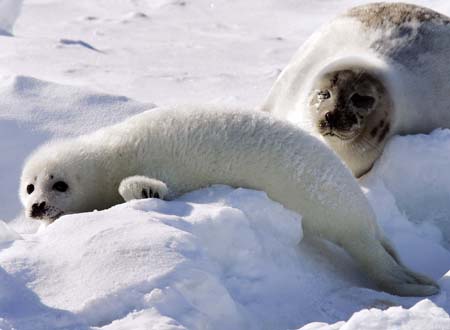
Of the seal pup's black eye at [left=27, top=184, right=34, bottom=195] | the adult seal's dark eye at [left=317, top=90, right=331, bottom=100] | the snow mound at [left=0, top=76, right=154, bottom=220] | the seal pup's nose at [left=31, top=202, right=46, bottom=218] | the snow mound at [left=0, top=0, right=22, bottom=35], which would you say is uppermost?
the adult seal's dark eye at [left=317, top=90, right=331, bottom=100]

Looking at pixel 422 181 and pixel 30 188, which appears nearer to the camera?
pixel 30 188

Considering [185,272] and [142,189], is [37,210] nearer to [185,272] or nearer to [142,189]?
[142,189]

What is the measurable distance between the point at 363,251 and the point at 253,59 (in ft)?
15.0

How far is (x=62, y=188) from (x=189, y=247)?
893 millimetres

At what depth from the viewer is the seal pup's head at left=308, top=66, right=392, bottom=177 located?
4.13 metres

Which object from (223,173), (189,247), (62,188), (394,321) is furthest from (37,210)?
(394,321)

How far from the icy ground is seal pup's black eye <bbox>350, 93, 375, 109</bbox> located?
257 millimetres

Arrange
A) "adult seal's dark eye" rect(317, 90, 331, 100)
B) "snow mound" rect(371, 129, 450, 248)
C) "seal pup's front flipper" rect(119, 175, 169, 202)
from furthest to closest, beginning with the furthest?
"adult seal's dark eye" rect(317, 90, 331, 100)
"snow mound" rect(371, 129, 450, 248)
"seal pup's front flipper" rect(119, 175, 169, 202)

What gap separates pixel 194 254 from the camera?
90.5 inches

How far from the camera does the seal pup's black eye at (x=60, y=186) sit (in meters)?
3.07

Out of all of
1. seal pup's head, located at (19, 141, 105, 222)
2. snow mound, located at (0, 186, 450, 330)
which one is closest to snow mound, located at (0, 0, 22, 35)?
seal pup's head, located at (19, 141, 105, 222)

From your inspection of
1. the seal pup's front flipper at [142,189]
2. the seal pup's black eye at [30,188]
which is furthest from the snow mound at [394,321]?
the seal pup's black eye at [30,188]

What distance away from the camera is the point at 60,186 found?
121 inches

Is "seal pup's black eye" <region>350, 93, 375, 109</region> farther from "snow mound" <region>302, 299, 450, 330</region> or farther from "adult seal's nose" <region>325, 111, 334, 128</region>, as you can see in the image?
"snow mound" <region>302, 299, 450, 330</region>
